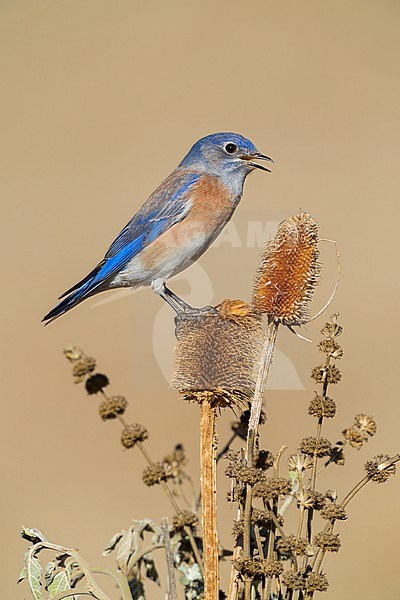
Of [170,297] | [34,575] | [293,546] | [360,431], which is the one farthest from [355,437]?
[170,297]

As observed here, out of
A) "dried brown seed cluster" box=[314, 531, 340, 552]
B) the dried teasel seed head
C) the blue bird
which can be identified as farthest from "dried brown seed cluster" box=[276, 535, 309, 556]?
the blue bird

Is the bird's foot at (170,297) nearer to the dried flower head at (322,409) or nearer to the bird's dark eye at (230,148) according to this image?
the bird's dark eye at (230,148)

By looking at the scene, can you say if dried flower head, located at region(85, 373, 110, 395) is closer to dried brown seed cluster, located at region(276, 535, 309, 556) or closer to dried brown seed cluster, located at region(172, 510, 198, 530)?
dried brown seed cluster, located at region(172, 510, 198, 530)

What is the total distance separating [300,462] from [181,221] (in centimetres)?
112

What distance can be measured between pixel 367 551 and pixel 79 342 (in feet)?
8.00

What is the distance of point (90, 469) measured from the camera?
427cm

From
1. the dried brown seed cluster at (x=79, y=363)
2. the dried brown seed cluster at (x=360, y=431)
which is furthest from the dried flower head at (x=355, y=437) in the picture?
the dried brown seed cluster at (x=79, y=363)

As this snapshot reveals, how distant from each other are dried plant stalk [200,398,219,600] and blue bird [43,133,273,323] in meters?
0.81

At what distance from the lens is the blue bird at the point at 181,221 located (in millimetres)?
2332

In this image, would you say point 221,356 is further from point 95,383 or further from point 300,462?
point 95,383

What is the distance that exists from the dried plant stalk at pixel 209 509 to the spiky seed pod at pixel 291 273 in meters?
0.24

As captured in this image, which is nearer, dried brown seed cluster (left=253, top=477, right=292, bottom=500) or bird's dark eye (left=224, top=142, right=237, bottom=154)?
dried brown seed cluster (left=253, top=477, right=292, bottom=500)

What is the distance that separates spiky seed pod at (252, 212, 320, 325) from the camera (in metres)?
1.49

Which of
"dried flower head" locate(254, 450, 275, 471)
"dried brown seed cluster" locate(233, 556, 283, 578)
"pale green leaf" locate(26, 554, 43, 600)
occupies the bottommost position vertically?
"pale green leaf" locate(26, 554, 43, 600)
